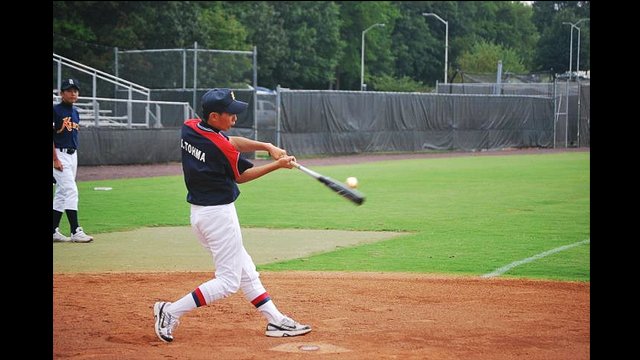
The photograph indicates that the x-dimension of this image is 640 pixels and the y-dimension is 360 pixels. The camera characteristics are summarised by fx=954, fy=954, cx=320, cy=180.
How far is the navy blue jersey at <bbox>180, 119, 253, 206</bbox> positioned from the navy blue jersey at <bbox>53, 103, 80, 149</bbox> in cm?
648

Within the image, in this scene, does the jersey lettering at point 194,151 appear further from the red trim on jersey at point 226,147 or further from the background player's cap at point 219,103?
the background player's cap at point 219,103

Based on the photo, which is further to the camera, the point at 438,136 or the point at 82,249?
the point at 438,136

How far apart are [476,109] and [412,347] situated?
3963cm

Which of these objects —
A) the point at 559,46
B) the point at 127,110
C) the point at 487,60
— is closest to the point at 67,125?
the point at 127,110

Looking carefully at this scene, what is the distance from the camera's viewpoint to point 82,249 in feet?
43.5

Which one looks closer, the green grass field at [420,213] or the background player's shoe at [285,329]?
the background player's shoe at [285,329]

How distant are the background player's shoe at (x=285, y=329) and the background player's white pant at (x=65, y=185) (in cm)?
678

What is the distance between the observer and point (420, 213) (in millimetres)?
17844

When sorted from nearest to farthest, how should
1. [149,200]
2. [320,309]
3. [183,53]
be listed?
[320,309] → [149,200] → [183,53]

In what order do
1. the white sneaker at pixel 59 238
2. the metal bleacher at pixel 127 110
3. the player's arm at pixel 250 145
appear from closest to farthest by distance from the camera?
the player's arm at pixel 250 145, the white sneaker at pixel 59 238, the metal bleacher at pixel 127 110

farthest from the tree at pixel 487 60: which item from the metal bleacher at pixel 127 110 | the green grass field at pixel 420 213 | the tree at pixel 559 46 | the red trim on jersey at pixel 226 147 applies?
the red trim on jersey at pixel 226 147

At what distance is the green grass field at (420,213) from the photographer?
12.3 m
